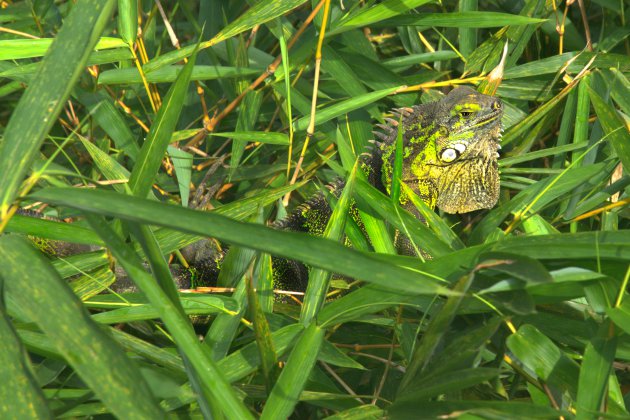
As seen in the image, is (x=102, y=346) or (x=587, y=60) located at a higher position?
(x=587, y=60)

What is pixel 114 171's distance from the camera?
1.94m

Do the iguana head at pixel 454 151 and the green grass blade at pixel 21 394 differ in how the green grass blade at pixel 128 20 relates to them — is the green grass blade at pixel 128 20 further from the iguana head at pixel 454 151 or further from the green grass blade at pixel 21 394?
the green grass blade at pixel 21 394

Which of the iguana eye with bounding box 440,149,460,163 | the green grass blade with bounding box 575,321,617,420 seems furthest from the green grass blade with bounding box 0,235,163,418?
the iguana eye with bounding box 440,149,460,163

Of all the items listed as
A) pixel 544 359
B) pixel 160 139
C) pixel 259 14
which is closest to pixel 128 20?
pixel 259 14

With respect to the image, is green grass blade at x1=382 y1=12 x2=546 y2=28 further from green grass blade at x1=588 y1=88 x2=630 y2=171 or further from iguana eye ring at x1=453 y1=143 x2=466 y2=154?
iguana eye ring at x1=453 y1=143 x2=466 y2=154

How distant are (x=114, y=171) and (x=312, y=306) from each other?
731 millimetres

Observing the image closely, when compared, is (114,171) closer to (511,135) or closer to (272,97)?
(272,97)

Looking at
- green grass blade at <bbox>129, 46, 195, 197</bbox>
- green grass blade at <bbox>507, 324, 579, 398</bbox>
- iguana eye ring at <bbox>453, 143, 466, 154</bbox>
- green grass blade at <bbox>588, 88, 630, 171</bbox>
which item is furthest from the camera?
iguana eye ring at <bbox>453, 143, 466, 154</bbox>

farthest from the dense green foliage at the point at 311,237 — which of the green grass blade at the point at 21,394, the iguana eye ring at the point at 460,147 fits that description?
the iguana eye ring at the point at 460,147

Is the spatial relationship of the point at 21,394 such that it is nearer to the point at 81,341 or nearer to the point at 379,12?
the point at 81,341

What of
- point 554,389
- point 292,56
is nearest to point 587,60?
point 292,56

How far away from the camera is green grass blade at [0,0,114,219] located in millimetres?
1102

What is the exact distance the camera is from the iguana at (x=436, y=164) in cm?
223

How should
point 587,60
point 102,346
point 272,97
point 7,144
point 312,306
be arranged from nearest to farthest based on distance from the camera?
point 102,346 < point 7,144 < point 312,306 < point 587,60 < point 272,97
